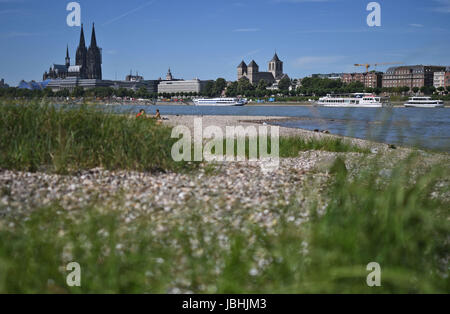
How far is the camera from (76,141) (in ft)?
25.3

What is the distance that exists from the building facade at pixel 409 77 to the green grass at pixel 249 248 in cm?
16376

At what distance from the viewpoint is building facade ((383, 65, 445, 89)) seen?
155375 millimetres

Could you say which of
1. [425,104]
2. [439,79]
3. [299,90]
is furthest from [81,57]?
[439,79]

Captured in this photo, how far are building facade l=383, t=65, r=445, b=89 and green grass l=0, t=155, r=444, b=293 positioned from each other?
164m

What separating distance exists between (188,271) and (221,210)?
1.34m

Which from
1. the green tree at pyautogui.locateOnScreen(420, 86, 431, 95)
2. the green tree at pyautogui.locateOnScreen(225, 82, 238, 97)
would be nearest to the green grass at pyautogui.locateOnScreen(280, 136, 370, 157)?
the green tree at pyautogui.locateOnScreen(420, 86, 431, 95)

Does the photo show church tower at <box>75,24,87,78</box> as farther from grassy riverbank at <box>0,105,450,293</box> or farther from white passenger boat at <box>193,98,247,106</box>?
grassy riverbank at <box>0,105,450,293</box>

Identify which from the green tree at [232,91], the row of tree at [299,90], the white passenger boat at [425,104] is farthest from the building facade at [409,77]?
the white passenger boat at [425,104]

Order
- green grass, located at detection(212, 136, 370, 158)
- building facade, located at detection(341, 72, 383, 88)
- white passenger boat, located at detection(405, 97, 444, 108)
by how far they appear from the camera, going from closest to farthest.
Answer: green grass, located at detection(212, 136, 370, 158)
white passenger boat, located at detection(405, 97, 444, 108)
building facade, located at detection(341, 72, 383, 88)

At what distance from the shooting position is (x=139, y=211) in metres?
4.89

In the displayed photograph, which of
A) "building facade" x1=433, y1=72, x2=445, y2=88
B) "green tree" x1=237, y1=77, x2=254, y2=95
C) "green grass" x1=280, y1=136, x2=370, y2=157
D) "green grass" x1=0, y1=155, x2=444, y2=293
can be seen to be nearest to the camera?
"green grass" x1=0, y1=155, x2=444, y2=293
